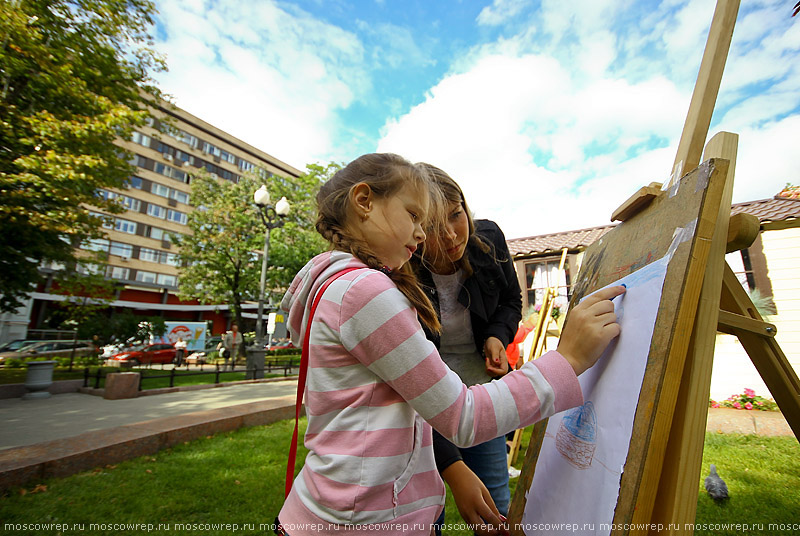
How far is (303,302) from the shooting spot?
120 cm

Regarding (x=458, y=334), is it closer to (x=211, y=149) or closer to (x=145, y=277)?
(x=145, y=277)

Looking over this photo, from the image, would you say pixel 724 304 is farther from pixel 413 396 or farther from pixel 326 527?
pixel 326 527

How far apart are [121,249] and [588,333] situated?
122 feet

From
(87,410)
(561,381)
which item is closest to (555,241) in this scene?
(87,410)

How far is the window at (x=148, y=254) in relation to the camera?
104ft

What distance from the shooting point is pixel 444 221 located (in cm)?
176

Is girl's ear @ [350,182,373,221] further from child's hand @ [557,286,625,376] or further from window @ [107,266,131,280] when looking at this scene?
window @ [107,266,131,280]

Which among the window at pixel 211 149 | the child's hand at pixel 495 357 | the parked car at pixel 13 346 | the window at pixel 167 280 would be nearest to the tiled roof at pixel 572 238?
the child's hand at pixel 495 357

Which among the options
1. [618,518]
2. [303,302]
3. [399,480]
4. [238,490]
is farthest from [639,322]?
[238,490]

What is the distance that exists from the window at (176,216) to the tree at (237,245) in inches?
681

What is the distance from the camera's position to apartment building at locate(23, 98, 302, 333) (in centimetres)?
3073

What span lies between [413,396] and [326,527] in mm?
379

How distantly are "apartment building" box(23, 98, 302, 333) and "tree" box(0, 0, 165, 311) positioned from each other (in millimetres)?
19297

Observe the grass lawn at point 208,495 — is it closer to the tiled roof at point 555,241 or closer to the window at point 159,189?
the tiled roof at point 555,241
